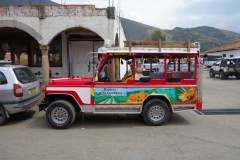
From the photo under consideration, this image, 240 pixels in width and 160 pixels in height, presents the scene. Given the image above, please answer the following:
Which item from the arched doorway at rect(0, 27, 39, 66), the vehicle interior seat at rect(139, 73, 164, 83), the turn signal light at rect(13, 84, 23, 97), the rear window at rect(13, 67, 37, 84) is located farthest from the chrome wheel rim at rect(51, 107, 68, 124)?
the arched doorway at rect(0, 27, 39, 66)

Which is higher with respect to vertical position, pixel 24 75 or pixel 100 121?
pixel 24 75

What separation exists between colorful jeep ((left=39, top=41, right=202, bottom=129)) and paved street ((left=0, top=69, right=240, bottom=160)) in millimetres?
477

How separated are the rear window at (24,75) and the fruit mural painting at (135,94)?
8.07ft

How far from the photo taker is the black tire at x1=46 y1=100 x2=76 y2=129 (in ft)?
17.7

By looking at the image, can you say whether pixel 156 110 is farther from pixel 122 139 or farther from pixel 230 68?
pixel 230 68

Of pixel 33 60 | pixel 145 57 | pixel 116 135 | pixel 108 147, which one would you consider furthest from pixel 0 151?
pixel 33 60

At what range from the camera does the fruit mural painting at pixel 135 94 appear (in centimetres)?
555

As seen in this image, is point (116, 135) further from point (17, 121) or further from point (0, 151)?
point (17, 121)

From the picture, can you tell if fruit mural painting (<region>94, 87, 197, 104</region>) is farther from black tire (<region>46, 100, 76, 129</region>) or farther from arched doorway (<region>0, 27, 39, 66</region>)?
arched doorway (<region>0, 27, 39, 66</region>)

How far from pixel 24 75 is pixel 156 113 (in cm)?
442

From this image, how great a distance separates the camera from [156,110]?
223 inches

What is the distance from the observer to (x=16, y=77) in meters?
5.84

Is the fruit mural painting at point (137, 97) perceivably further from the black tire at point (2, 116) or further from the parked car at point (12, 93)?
the black tire at point (2, 116)

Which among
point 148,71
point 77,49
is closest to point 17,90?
point 148,71
